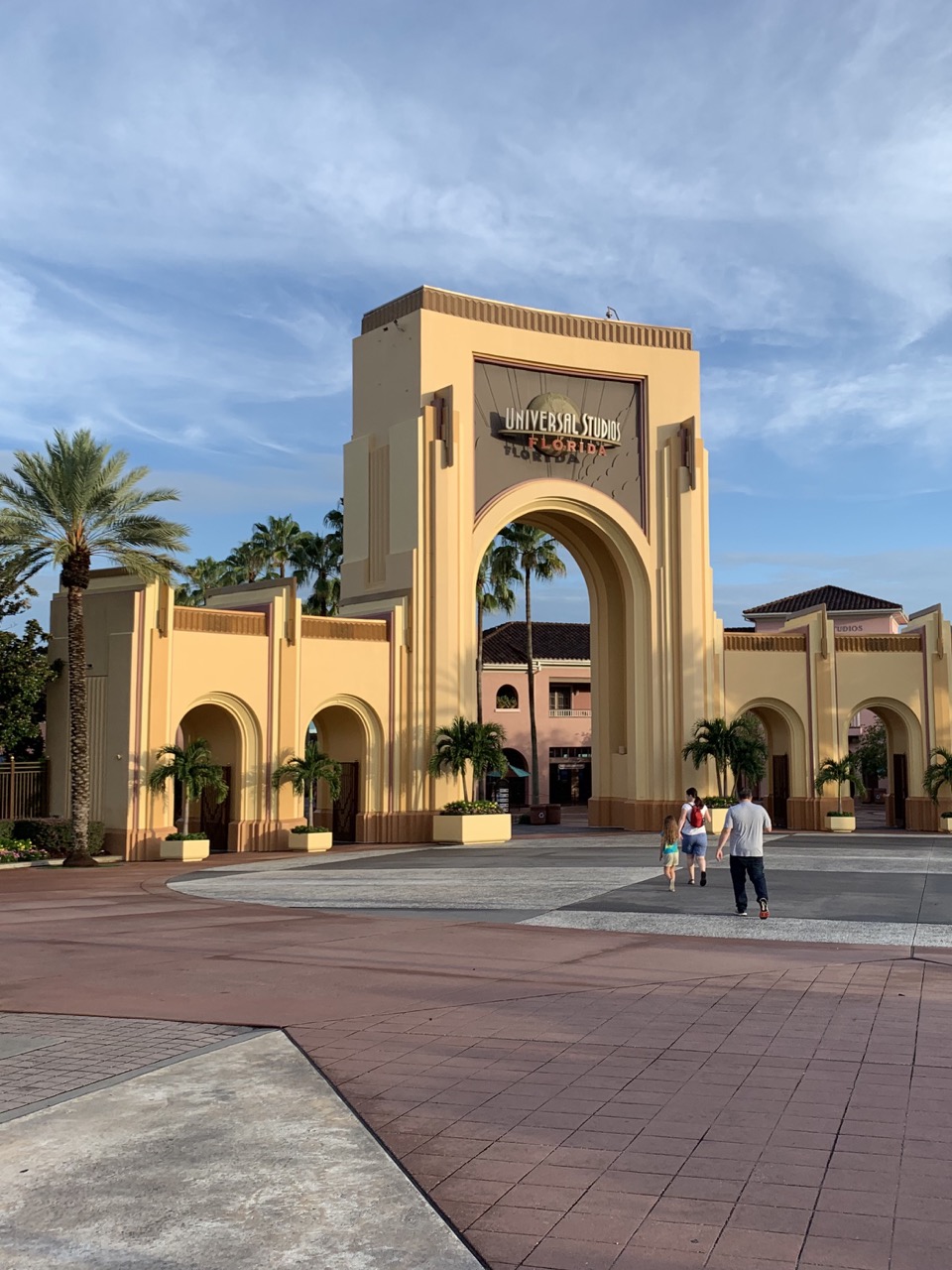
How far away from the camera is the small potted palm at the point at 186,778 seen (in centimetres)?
3038

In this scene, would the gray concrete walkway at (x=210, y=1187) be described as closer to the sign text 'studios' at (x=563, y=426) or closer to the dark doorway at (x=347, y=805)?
the dark doorway at (x=347, y=805)

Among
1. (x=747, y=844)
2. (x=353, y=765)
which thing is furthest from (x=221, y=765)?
(x=747, y=844)

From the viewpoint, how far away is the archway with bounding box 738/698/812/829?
41.5 metres

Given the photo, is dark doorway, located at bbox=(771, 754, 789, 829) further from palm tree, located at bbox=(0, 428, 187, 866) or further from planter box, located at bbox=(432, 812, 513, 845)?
palm tree, located at bbox=(0, 428, 187, 866)

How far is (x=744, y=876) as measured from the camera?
16.5 meters

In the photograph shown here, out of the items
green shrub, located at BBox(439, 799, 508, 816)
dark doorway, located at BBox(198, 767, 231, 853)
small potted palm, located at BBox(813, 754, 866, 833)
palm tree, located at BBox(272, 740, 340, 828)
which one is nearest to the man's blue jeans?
palm tree, located at BBox(272, 740, 340, 828)

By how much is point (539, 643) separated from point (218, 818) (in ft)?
120

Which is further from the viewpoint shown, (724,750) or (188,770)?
(724,750)

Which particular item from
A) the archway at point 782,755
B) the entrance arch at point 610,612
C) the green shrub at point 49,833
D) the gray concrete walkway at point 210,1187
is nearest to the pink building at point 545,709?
the entrance arch at point 610,612

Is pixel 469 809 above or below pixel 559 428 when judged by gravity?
below

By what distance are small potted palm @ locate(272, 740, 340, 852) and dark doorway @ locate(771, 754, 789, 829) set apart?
16654 millimetres

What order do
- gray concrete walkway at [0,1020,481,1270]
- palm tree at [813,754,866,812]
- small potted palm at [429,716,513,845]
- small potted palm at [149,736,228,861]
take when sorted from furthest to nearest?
palm tree at [813,754,866,812] < small potted palm at [429,716,513,845] < small potted palm at [149,736,228,861] < gray concrete walkway at [0,1020,481,1270]

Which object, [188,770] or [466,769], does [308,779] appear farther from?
[466,769]

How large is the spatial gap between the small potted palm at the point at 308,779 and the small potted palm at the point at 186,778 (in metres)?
2.43
